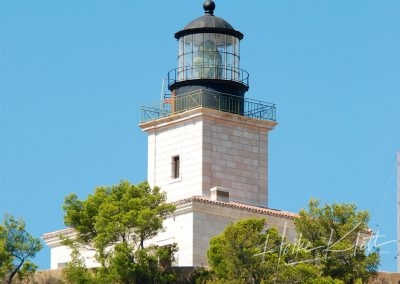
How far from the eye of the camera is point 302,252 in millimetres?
54219

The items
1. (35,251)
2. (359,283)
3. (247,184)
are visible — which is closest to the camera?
(359,283)

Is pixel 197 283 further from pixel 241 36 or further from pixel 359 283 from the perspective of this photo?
pixel 241 36

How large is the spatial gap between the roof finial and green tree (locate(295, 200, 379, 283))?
10001 mm

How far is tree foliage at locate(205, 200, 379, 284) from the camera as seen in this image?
53.4 m

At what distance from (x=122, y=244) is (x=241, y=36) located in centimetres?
1090

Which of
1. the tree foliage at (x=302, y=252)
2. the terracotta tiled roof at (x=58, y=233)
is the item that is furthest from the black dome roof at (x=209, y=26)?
the tree foliage at (x=302, y=252)

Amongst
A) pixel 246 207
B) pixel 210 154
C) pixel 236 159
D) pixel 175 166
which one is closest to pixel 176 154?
pixel 175 166

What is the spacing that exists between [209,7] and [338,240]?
11.7 meters

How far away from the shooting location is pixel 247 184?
62.0m

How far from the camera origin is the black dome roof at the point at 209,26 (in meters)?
63.0

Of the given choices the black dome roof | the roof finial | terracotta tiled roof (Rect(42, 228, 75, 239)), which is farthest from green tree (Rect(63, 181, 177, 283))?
the roof finial

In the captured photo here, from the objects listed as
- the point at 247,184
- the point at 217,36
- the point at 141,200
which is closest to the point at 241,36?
the point at 217,36

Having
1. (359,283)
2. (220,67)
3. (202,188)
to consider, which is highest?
(220,67)

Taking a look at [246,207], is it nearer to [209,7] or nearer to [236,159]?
[236,159]
